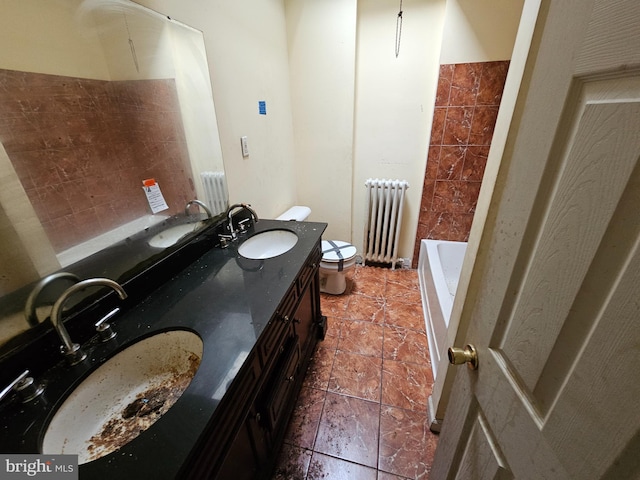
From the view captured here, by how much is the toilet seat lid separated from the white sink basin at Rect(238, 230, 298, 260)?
654 millimetres

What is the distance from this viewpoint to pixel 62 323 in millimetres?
715

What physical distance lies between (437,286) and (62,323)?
1880 mm

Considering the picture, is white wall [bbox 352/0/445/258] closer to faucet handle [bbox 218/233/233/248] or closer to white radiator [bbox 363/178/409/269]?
white radiator [bbox 363/178/409/269]

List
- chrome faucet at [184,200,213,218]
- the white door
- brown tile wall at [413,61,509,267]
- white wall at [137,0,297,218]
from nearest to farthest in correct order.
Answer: the white door < chrome faucet at [184,200,213,218] < white wall at [137,0,297,218] < brown tile wall at [413,61,509,267]

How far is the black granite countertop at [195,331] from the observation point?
536 millimetres

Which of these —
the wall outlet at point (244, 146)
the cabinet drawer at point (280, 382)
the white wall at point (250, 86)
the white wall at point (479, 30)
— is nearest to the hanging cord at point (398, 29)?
the white wall at point (479, 30)

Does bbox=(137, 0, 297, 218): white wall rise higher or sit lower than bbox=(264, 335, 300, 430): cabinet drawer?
higher

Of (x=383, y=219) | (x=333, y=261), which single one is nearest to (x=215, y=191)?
(x=333, y=261)

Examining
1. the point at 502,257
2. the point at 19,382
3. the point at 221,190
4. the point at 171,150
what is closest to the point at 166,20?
the point at 171,150

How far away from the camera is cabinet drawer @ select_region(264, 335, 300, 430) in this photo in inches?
39.0

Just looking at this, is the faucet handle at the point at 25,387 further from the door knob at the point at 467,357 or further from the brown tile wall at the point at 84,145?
the door knob at the point at 467,357

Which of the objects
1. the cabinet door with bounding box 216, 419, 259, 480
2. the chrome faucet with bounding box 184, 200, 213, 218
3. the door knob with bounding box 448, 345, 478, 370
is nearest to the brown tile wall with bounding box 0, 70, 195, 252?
the chrome faucet with bounding box 184, 200, 213, 218

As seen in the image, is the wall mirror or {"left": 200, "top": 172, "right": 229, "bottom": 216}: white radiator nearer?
the wall mirror

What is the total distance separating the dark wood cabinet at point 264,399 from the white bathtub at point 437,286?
78cm
